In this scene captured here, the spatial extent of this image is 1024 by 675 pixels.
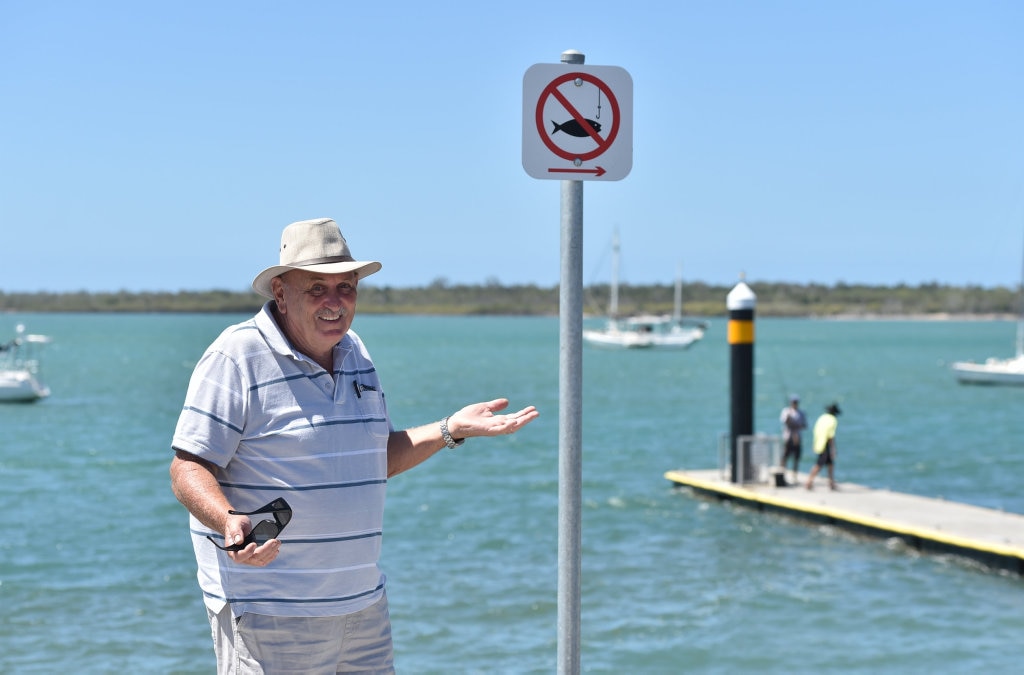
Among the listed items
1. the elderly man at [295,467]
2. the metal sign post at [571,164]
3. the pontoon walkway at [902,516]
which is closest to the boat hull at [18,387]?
the pontoon walkway at [902,516]

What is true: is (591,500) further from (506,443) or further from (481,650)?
→ (506,443)

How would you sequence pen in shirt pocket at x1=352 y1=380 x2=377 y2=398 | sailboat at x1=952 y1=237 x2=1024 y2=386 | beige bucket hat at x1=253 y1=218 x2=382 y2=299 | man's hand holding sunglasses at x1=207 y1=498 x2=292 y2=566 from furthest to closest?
sailboat at x1=952 y1=237 x2=1024 y2=386 < pen in shirt pocket at x1=352 y1=380 x2=377 y2=398 < beige bucket hat at x1=253 y1=218 x2=382 y2=299 < man's hand holding sunglasses at x1=207 y1=498 x2=292 y2=566

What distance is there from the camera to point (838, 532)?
17047 millimetres

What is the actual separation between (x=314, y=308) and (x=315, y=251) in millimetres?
161

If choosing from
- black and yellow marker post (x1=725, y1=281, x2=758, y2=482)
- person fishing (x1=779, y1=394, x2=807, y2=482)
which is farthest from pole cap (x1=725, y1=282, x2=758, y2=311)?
person fishing (x1=779, y1=394, x2=807, y2=482)

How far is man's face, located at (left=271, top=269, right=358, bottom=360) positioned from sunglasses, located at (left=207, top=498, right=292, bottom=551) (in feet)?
1.71

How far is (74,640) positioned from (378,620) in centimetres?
1119

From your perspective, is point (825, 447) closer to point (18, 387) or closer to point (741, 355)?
point (741, 355)

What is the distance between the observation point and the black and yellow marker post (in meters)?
18.7

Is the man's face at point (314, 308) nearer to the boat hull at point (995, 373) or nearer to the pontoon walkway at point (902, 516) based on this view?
the pontoon walkway at point (902, 516)

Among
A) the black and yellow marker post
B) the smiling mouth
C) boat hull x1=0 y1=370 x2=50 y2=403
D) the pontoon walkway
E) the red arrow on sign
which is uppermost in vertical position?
the red arrow on sign

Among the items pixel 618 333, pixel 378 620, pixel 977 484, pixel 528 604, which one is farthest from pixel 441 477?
pixel 618 333

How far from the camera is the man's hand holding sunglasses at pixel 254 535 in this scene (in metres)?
3.01

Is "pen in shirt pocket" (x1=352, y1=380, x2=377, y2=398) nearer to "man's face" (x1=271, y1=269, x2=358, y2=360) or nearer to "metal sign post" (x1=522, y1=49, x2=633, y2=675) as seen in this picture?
"man's face" (x1=271, y1=269, x2=358, y2=360)
